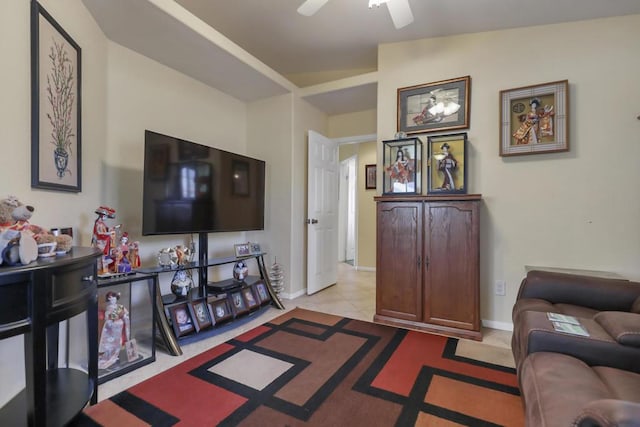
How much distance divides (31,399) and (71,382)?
558mm

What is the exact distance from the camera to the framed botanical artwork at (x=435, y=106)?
9.26ft

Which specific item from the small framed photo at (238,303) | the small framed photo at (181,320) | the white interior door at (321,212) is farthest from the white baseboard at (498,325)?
the small framed photo at (181,320)

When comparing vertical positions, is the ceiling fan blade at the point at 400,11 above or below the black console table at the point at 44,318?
above

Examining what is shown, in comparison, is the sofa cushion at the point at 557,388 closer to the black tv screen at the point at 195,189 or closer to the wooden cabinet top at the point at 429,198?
the wooden cabinet top at the point at 429,198

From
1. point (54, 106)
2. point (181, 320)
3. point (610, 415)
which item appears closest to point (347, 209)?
point (181, 320)

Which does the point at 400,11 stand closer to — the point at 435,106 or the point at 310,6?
the point at 310,6

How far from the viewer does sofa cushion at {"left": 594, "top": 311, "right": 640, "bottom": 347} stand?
122 cm

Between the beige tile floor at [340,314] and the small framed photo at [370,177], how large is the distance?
177 centimetres

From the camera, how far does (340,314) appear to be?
3078 mm

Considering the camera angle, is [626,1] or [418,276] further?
[418,276]

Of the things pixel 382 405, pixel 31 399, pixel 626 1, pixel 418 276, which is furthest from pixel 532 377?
pixel 626 1

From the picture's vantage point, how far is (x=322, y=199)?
402 cm

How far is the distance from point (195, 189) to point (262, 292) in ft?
4.11

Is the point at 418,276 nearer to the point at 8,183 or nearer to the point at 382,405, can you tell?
the point at 382,405
